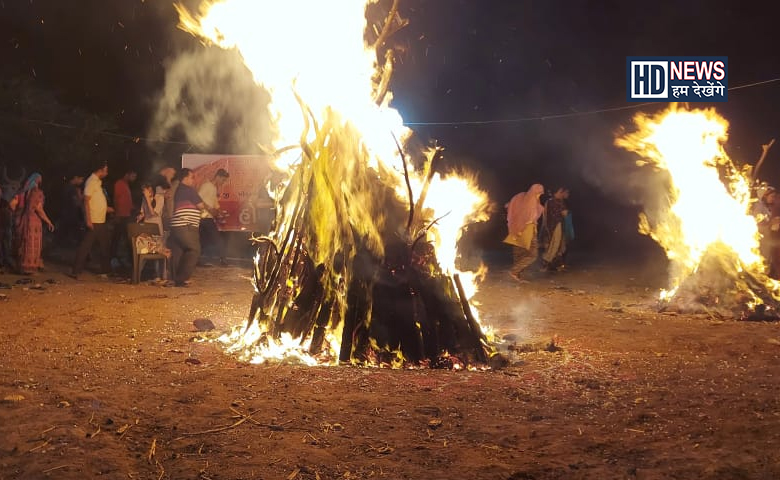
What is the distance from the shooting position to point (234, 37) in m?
7.40

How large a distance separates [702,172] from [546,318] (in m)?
3.54

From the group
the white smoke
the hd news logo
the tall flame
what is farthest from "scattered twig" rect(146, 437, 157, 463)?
the white smoke

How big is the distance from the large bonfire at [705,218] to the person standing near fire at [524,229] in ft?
10.5

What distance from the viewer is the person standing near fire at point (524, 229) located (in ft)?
47.4

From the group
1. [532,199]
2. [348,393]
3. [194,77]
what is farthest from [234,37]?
[194,77]

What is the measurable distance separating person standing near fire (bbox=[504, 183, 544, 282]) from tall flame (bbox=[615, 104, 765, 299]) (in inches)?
131

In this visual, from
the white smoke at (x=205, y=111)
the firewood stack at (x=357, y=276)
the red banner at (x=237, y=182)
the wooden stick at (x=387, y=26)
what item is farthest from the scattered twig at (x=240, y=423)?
the white smoke at (x=205, y=111)

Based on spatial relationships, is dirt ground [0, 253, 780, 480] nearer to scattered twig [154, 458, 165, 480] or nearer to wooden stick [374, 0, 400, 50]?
scattered twig [154, 458, 165, 480]

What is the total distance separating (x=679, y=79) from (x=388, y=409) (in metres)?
18.9

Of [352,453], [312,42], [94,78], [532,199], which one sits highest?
[94,78]

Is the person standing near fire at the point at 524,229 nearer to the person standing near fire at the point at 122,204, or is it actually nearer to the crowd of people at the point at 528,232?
the crowd of people at the point at 528,232

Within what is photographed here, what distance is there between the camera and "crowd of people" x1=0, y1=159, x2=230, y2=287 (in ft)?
39.1

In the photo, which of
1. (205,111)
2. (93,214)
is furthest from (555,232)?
(205,111)

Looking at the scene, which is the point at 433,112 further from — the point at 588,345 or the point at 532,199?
the point at 588,345
